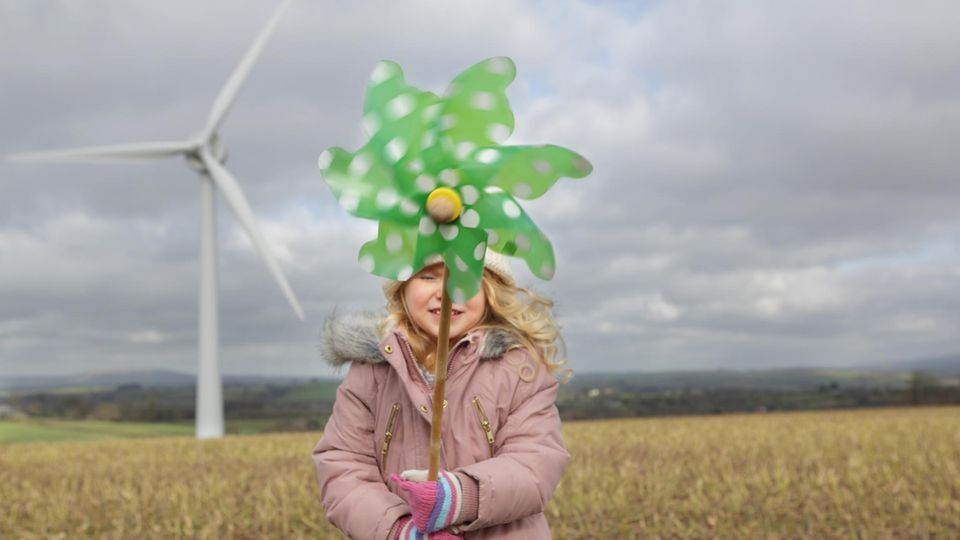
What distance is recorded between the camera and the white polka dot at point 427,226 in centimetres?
273

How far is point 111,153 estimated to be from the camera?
1897 centimetres

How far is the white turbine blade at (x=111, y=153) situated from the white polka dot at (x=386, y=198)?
57.6ft

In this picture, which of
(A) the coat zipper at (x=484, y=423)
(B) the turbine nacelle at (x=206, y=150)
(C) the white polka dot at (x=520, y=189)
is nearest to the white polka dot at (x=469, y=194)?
(C) the white polka dot at (x=520, y=189)

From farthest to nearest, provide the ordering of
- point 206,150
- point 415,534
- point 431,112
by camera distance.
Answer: point 206,150
point 415,534
point 431,112

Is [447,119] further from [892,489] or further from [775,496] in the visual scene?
[892,489]

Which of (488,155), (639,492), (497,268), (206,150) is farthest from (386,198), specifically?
(206,150)

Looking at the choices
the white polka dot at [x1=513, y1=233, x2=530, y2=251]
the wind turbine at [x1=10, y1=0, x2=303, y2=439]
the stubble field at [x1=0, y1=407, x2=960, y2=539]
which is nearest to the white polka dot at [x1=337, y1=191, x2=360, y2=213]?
the white polka dot at [x1=513, y1=233, x2=530, y2=251]

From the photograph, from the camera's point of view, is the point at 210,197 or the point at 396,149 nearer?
the point at 396,149

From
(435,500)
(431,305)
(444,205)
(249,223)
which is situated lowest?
(435,500)

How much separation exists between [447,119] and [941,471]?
7395 mm

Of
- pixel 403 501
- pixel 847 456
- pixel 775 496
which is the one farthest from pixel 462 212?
pixel 847 456

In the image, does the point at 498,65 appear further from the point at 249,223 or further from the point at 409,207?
the point at 249,223

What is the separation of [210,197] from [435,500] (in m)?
19.4

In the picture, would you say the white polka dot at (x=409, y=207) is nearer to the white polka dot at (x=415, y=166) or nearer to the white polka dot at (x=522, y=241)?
the white polka dot at (x=415, y=166)
